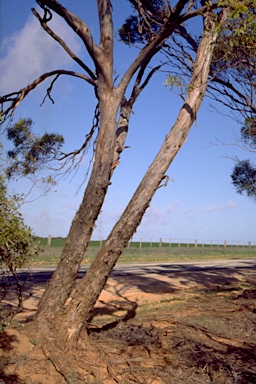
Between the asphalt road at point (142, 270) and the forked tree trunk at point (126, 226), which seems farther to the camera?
the asphalt road at point (142, 270)

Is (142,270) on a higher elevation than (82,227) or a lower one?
lower

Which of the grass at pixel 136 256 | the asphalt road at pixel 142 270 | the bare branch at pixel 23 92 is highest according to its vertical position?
the bare branch at pixel 23 92

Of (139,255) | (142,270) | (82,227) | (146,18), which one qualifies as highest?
(146,18)

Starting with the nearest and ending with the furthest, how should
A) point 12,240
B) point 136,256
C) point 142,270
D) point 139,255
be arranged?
1. point 12,240
2. point 142,270
3. point 136,256
4. point 139,255

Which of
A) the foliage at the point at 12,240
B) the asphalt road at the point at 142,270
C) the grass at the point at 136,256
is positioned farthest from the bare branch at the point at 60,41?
the grass at the point at 136,256

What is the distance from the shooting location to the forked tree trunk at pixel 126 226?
6880mm

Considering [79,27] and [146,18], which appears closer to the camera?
[79,27]

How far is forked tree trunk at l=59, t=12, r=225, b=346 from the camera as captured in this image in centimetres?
688

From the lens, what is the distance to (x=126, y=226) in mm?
7250

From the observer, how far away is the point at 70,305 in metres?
6.95

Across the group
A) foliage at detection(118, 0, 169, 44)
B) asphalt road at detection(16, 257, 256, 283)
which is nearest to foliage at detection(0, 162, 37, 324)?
foliage at detection(118, 0, 169, 44)

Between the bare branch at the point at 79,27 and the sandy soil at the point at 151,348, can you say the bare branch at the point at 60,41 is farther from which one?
the sandy soil at the point at 151,348

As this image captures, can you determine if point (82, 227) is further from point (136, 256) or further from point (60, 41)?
point (136, 256)

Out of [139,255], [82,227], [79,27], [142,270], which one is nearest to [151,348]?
[82,227]
